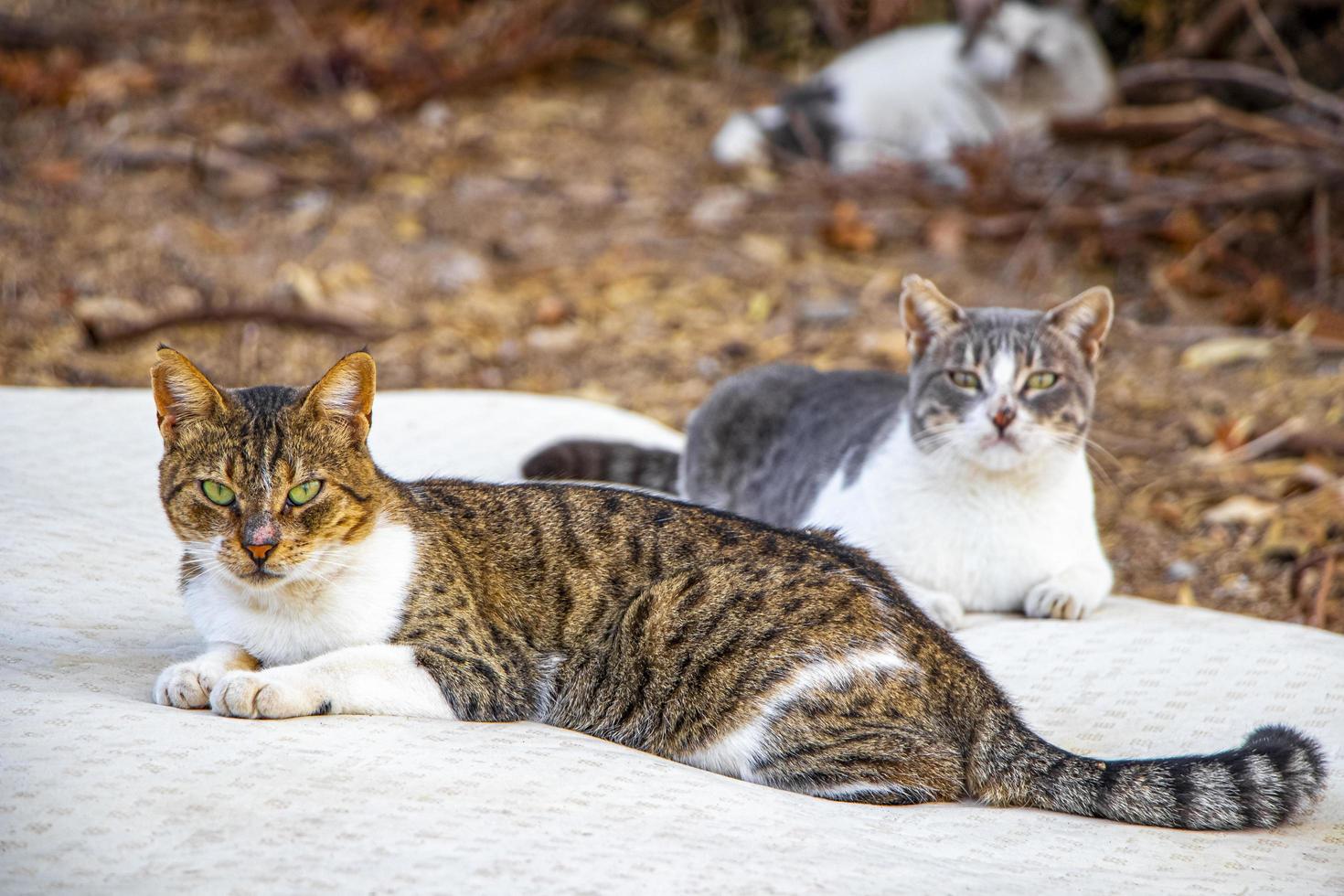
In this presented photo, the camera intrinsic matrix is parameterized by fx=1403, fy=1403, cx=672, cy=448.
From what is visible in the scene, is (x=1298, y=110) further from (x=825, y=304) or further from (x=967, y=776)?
(x=967, y=776)

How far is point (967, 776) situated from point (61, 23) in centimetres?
794

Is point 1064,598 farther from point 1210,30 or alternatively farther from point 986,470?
point 1210,30

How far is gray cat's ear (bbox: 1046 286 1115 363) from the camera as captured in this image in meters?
4.02

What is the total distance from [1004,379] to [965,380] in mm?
119

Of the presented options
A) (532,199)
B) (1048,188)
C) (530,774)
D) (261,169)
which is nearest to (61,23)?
(261,169)

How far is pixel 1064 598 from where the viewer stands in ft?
12.4

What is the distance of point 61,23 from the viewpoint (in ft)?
28.1

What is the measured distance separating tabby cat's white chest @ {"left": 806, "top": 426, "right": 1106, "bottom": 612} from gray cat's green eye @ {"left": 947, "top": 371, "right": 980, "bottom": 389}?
230mm

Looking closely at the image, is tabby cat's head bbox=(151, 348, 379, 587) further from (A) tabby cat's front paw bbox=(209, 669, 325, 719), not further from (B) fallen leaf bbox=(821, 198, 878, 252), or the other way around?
(B) fallen leaf bbox=(821, 198, 878, 252)

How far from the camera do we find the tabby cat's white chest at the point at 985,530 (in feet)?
12.9

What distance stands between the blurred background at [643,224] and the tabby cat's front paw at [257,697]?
3.15 m

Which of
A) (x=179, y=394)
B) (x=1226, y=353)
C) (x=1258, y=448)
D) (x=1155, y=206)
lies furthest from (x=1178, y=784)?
(x=1155, y=206)

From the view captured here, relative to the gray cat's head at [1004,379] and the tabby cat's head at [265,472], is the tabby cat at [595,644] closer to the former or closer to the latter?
the tabby cat's head at [265,472]

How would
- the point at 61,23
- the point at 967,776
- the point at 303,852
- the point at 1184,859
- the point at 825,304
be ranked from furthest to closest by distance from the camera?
the point at 61,23
the point at 825,304
the point at 967,776
the point at 1184,859
the point at 303,852
